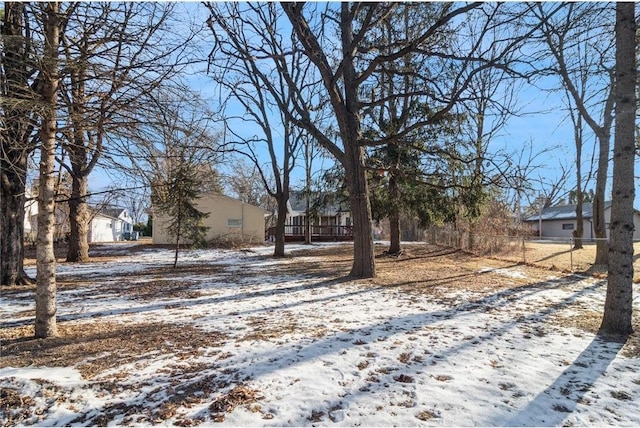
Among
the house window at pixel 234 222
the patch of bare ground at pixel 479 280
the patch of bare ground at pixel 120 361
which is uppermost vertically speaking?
the house window at pixel 234 222

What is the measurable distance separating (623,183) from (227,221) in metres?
23.9

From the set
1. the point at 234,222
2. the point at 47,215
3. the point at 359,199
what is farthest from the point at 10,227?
the point at 234,222

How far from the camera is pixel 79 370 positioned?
11.6ft

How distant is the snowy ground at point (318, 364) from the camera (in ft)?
9.30

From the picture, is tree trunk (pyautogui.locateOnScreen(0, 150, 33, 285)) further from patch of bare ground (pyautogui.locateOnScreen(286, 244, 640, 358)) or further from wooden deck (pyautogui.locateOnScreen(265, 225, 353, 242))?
wooden deck (pyautogui.locateOnScreen(265, 225, 353, 242))

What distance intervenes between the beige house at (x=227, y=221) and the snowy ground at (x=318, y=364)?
1873cm

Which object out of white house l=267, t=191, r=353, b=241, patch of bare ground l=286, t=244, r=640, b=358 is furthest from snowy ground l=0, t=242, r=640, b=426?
white house l=267, t=191, r=353, b=241

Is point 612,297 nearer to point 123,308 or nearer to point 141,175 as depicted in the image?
point 141,175

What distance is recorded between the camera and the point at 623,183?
15.8 ft

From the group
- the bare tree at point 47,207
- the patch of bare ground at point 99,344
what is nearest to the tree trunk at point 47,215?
the bare tree at point 47,207

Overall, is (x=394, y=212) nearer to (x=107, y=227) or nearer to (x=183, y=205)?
(x=183, y=205)

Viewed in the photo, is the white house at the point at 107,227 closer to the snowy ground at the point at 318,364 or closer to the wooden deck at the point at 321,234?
the wooden deck at the point at 321,234

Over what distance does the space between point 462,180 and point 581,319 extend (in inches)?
280

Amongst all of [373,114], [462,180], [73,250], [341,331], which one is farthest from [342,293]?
[73,250]
